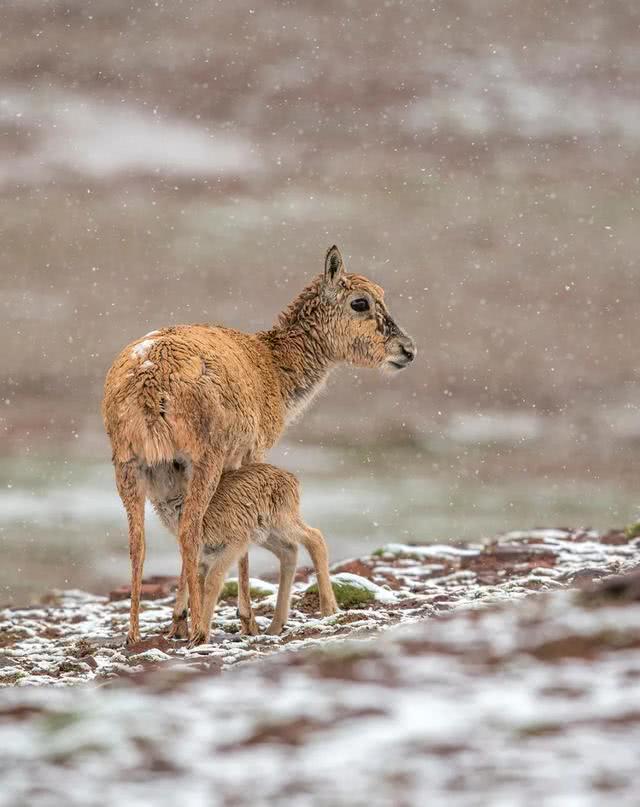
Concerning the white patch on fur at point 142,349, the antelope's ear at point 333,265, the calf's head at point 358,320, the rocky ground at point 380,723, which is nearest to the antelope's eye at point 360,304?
the calf's head at point 358,320

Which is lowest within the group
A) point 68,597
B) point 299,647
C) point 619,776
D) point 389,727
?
point 619,776

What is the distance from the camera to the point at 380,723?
18.4ft

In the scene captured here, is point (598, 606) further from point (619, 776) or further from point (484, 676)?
point (619, 776)

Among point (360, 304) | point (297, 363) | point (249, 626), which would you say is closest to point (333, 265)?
point (360, 304)

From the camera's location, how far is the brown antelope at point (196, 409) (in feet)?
36.1

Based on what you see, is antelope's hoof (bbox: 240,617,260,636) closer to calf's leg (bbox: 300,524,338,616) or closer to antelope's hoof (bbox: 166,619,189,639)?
antelope's hoof (bbox: 166,619,189,639)

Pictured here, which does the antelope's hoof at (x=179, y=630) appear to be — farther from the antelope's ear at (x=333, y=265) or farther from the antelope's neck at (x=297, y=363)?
the antelope's ear at (x=333, y=265)

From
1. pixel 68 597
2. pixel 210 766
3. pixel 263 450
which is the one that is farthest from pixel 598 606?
pixel 68 597

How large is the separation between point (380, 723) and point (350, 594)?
7653 mm

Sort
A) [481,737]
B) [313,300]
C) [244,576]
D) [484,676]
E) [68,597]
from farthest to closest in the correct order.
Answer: [68,597] < [313,300] < [244,576] < [484,676] < [481,737]

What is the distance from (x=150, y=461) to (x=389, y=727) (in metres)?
5.82

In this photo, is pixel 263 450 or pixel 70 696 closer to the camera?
pixel 70 696

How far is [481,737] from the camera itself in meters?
5.31

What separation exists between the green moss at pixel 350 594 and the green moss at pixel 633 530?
7065 mm
